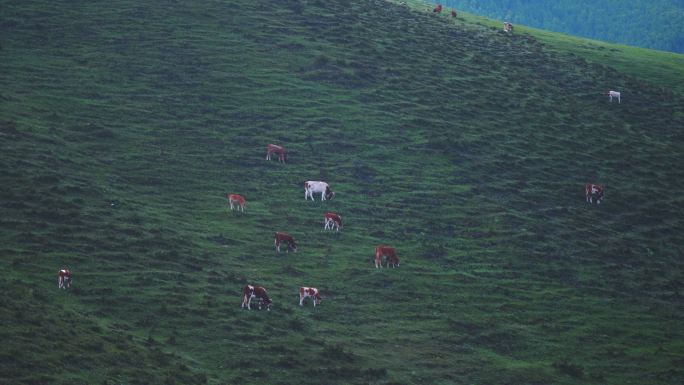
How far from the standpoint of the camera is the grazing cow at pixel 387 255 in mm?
42844

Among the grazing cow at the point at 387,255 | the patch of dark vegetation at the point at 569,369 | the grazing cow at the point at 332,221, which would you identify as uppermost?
the grazing cow at the point at 332,221

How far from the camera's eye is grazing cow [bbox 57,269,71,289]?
35.2 m

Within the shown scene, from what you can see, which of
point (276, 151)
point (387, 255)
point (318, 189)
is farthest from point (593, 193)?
point (276, 151)

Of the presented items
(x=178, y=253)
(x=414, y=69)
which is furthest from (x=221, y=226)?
(x=414, y=69)

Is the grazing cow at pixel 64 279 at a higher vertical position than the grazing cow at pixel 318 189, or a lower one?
lower

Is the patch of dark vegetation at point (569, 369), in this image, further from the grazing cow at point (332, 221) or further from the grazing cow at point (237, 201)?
the grazing cow at point (237, 201)

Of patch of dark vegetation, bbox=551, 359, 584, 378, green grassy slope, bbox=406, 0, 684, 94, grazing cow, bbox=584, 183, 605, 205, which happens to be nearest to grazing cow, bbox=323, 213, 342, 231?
patch of dark vegetation, bbox=551, 359, 584, 378

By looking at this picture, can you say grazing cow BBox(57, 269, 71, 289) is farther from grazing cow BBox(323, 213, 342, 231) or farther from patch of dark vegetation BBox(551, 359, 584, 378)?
patch of dark vegetation BBox(551, 359, 584, 378)

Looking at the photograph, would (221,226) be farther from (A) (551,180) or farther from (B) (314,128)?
(A) (551,180)

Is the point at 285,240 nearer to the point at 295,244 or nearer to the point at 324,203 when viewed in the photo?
the point at 295,244

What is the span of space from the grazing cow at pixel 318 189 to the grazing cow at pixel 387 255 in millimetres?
7270

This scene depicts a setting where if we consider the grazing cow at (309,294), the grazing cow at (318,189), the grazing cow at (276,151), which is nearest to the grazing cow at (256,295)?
the grazing cow at (309,294)

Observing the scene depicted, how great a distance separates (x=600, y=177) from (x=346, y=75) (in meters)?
19.6

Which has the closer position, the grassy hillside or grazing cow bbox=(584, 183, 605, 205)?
the grassy hillside
